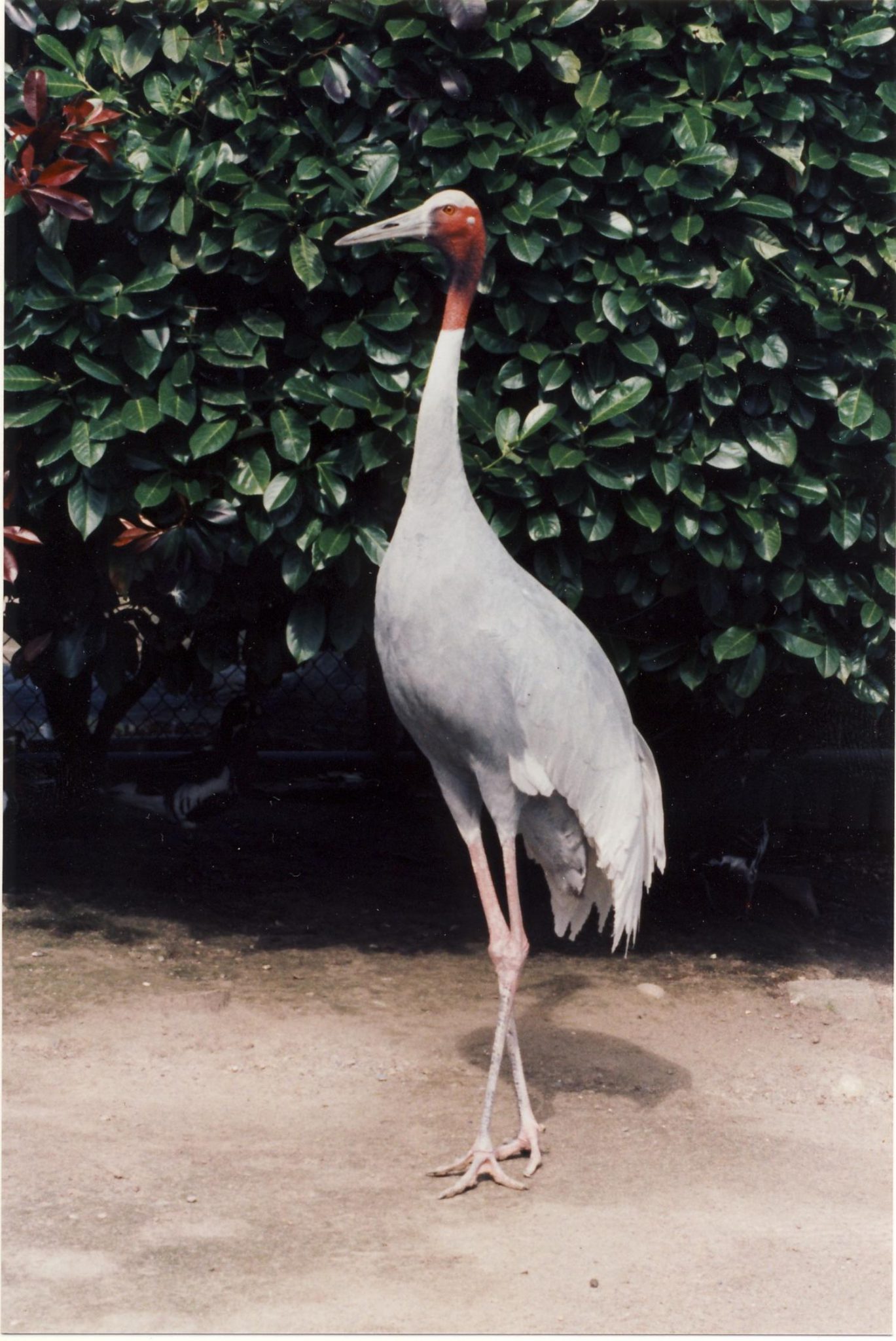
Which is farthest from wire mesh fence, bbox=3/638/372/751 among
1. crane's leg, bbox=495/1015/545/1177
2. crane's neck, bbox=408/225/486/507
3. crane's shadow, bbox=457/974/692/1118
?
crane's neck, bbox=408/225/486/507

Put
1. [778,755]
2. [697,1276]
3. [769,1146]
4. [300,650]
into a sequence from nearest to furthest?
1. [697,1276]
2. [769,1146]
3. [300,650]
4. [778,755]

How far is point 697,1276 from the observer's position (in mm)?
3561

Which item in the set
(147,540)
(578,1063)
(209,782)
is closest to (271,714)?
(209,782)

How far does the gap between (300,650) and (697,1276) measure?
242 centimetres

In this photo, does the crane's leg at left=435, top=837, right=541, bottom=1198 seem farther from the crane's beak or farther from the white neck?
the crane's beak

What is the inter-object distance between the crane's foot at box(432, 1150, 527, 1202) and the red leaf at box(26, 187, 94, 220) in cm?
303

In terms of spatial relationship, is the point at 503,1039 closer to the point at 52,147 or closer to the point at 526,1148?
the point at 526,1148

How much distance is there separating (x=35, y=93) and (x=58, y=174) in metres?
0.26

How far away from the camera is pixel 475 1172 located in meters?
4.05

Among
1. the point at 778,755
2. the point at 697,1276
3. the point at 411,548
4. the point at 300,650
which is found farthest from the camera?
the point at 778,755

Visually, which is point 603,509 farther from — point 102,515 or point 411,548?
point 102,515

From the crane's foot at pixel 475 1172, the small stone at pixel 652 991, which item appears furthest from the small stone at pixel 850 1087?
the crane's foot at pixel 475 1172

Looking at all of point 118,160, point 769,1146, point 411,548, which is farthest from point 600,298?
point 769,1146

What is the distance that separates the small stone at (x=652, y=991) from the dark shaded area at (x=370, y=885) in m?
→ 0.40
